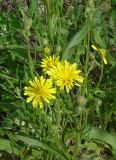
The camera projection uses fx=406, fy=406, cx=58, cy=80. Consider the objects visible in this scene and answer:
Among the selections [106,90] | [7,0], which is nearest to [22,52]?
[106,90]

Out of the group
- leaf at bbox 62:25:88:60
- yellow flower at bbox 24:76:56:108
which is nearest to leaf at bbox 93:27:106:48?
leaf at bbox 62:25:88:60

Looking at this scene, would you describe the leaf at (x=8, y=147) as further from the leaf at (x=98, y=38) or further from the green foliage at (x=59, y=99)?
the leaf at (x=98, y=38)

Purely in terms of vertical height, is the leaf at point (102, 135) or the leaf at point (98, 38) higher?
the leaf at point (98, 38)

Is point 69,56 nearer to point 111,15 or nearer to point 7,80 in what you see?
point 7,80

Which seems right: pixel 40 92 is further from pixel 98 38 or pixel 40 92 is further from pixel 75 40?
pixel 98 38

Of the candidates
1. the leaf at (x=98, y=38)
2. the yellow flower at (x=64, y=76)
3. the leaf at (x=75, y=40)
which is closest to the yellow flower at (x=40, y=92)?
the yellow flower at (x=64, y=76)

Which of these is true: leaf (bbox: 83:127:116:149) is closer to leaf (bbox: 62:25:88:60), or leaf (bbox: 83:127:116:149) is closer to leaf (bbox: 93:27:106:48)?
leaf (bbox: 62:25:88:60)
